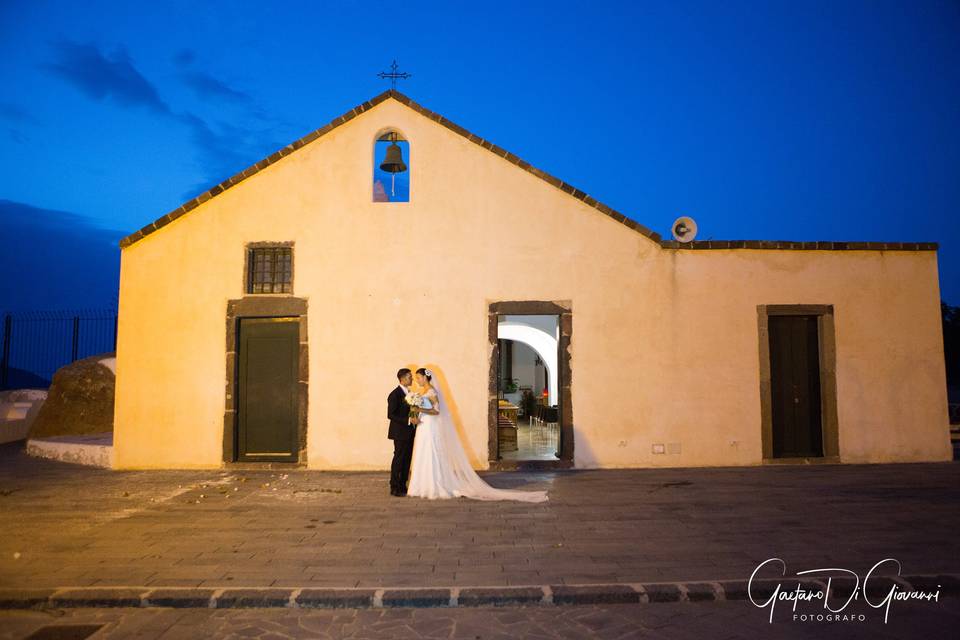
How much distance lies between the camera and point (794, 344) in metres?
10.3

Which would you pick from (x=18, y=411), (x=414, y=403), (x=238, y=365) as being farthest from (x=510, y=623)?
(x=18, y=411)

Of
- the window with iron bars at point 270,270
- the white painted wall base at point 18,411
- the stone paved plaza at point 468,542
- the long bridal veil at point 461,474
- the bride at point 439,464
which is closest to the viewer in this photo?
the stone paved plaza at point 468,542

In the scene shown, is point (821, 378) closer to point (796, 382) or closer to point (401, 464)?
point (796, 382)

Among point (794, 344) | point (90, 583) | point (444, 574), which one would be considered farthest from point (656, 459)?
point (90, 583)

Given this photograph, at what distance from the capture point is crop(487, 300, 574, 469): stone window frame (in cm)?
980

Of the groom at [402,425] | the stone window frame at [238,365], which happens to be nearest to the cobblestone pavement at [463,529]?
the groom at [402,425]

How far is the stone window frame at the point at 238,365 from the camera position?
979cm

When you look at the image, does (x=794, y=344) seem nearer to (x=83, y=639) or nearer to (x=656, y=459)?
(x=656, y=459)

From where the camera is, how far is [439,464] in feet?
26.4

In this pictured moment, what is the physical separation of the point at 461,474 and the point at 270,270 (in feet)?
16.3

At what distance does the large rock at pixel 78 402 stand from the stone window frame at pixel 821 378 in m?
14.1

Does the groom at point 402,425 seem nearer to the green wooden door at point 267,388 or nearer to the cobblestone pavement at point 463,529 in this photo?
the cobblestone pavement at point 463,529

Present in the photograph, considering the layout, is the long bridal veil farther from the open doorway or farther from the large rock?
the large rock

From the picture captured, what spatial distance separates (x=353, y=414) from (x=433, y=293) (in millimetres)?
2422
